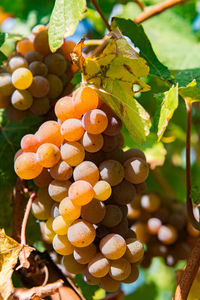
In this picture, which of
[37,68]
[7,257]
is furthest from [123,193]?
[37,68]

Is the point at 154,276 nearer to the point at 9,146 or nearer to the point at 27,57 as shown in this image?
the point at 9,146

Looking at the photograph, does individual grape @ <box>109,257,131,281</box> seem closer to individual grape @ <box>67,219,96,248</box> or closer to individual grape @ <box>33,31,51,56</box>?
individual grape @ <box>67,219,96,248</box>

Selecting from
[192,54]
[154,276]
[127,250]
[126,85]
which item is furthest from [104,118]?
[154,276]

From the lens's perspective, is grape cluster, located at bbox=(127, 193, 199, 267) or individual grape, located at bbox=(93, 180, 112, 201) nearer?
individual grape, located at bbox=(93, 180, 112, 201)

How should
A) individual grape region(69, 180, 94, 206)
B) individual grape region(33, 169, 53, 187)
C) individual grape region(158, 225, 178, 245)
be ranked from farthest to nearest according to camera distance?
individual grape region(158, 225, 178, 245) → individual grape region(33, 169, 53, 187) → individual grape region(69, 180, 94, 206)

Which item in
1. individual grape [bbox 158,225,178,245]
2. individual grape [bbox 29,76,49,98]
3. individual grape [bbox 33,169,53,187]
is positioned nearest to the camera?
individual grape [bbox 33,169,53,187]

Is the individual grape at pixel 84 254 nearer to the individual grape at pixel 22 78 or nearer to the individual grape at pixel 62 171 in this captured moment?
the individual grape at pixel 62 171

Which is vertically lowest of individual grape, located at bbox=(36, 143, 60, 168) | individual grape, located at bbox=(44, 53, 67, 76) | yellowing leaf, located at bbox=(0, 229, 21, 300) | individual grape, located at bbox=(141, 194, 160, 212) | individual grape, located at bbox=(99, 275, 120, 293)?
individual grape, located at bbox=(141, 194, 160, 212)

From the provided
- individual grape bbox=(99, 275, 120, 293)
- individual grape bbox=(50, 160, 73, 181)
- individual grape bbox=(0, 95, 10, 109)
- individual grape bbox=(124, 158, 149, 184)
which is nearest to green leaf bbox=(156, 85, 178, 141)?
individual grape bbox=(124, 158, 149, 184)
